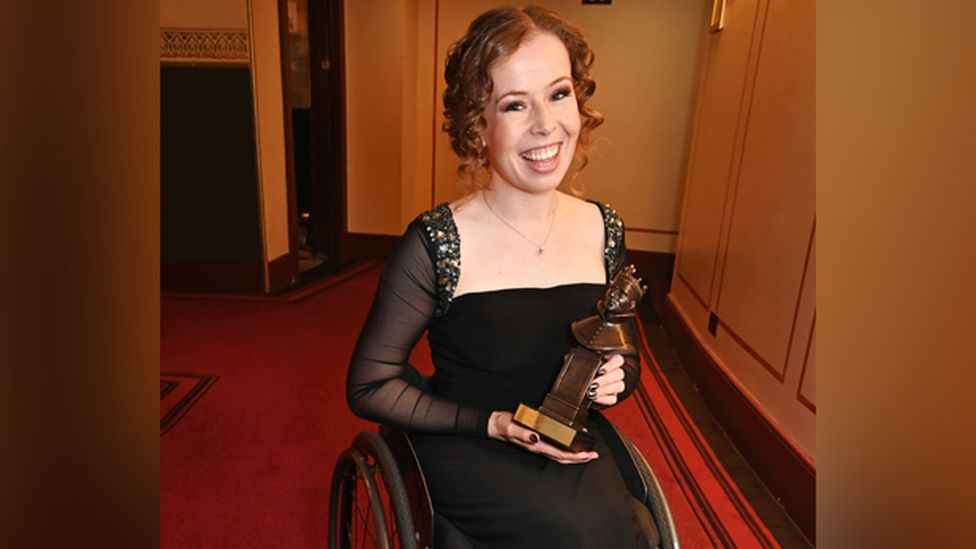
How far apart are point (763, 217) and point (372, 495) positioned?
218cm

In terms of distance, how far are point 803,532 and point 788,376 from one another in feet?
1.75

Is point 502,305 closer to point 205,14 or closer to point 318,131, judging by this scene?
point 205,14

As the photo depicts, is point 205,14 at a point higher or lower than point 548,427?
higher

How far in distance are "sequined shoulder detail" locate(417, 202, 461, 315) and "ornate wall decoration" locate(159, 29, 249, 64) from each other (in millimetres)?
3168

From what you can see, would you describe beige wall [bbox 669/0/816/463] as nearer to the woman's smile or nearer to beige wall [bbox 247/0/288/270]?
the woman's smile

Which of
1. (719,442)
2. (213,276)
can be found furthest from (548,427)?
(213,276)

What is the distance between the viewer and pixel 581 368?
109cm

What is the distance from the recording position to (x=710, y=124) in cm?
381

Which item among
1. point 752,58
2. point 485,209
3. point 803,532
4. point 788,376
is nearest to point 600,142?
point 752,58

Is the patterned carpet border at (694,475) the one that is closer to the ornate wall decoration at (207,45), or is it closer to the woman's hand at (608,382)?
the woman's hand at (608,382)

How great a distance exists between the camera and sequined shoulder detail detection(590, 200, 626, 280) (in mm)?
1480

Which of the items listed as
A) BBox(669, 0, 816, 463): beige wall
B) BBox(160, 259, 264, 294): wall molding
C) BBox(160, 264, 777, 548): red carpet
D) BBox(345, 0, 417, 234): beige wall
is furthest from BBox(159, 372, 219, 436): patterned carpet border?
BBox(345, 0, 417, 234): beige wall
